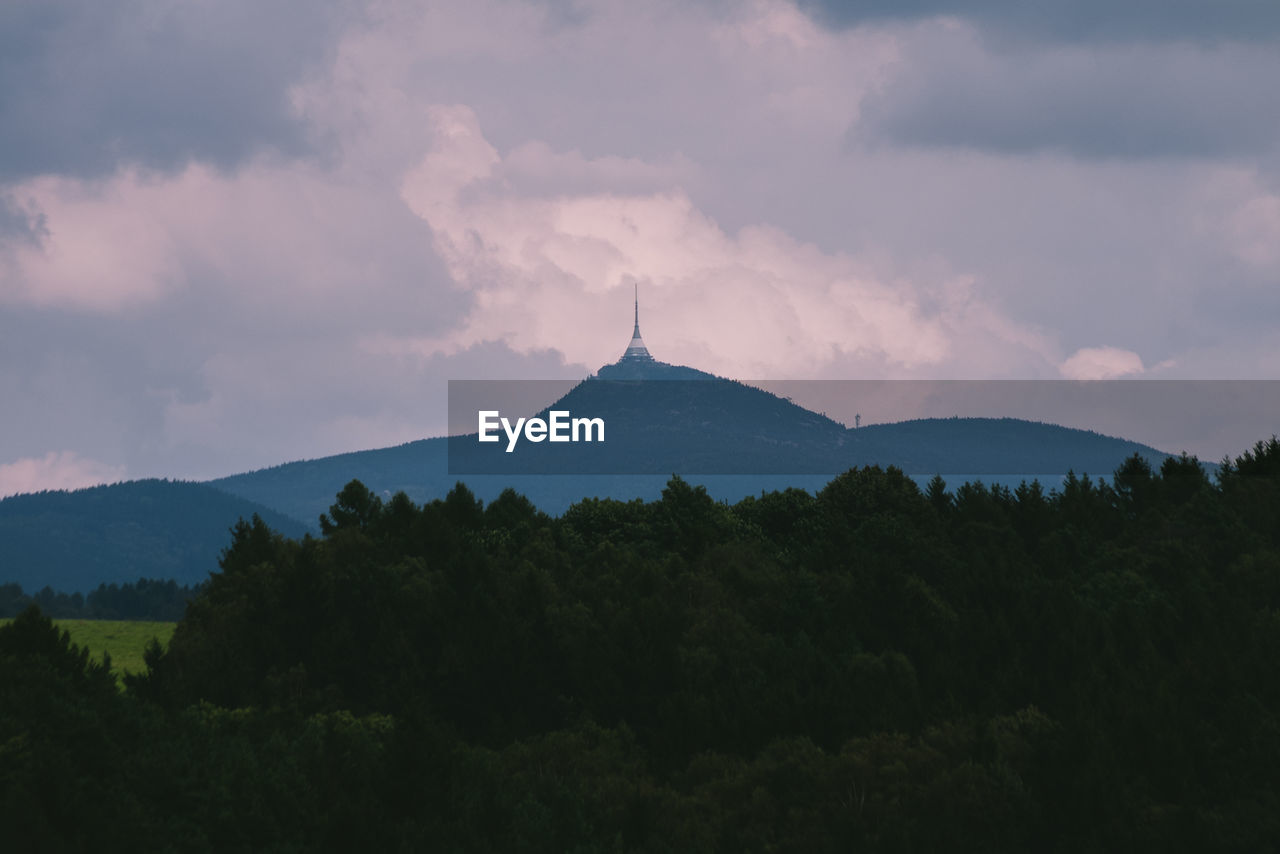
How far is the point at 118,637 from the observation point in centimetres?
16962

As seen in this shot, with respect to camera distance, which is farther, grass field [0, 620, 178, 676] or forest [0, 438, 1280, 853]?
grass field [0, 620, 178, 676]

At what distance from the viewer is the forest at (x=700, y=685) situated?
6856 centimetres

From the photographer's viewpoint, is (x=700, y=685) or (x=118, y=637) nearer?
(x=700, y=685)

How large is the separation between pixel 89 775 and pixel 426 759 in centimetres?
1534

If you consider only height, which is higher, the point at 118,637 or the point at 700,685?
the point at 700,685

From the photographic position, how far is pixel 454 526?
133500 millimetres

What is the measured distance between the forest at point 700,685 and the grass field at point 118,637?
2377 centimetres

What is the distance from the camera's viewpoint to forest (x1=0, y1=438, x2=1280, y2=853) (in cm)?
6856

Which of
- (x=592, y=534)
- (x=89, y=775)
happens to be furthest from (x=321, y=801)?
(x=592, y=534)

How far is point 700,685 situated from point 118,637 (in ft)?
320

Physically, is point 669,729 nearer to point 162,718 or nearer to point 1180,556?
point 162,718

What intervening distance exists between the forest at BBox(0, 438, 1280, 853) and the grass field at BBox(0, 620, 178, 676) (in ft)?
78.0

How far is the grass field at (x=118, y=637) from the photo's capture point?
489 ft

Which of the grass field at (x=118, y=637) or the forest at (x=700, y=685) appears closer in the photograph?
the forest at (x=700, y=685)
